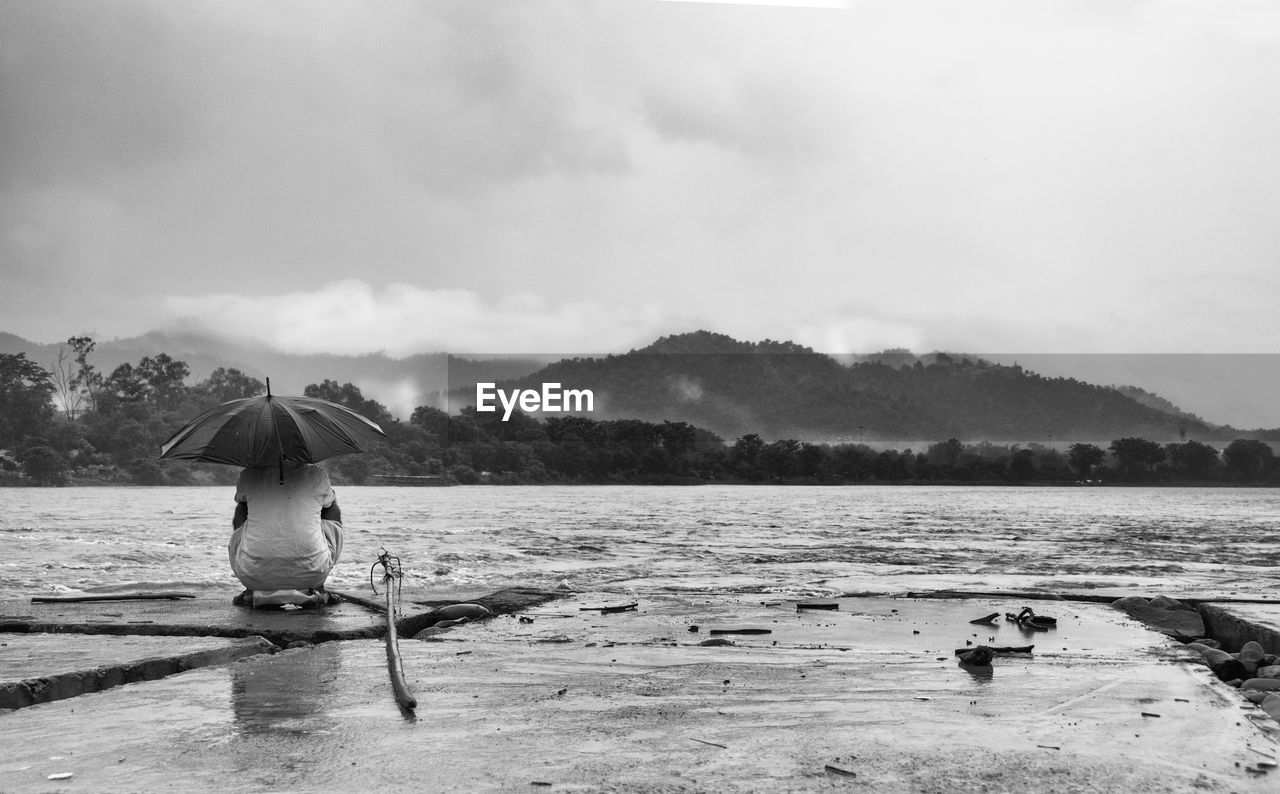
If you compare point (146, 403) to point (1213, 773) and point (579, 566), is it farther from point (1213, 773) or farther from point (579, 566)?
point (1213, 773)

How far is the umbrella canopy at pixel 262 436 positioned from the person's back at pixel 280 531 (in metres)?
0.19

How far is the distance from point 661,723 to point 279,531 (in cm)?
414

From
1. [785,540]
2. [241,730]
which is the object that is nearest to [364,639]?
[241,730]

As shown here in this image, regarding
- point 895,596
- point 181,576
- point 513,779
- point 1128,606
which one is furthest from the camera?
point 181,576

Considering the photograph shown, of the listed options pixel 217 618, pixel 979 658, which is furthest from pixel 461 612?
pixel 979 658

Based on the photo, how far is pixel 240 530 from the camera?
7535 mm

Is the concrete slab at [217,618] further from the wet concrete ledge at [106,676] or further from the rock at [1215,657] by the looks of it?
the rock at [1215,657]

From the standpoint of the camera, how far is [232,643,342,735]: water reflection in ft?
13.0

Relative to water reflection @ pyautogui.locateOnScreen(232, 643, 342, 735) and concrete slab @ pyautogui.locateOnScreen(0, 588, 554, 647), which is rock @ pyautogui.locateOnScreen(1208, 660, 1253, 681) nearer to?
water reflection @ pyautogui.locateOnScreen(232, 643, 342, 735)

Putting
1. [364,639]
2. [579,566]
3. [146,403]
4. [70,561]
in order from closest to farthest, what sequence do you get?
[364,639]
[579,566]
[70,561]
[146,403]

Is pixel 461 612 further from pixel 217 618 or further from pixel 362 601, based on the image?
pixel 217 618

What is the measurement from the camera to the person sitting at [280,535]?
733cm

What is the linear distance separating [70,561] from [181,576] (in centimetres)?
395

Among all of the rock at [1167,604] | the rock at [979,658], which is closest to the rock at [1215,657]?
the rock at [979,658]
